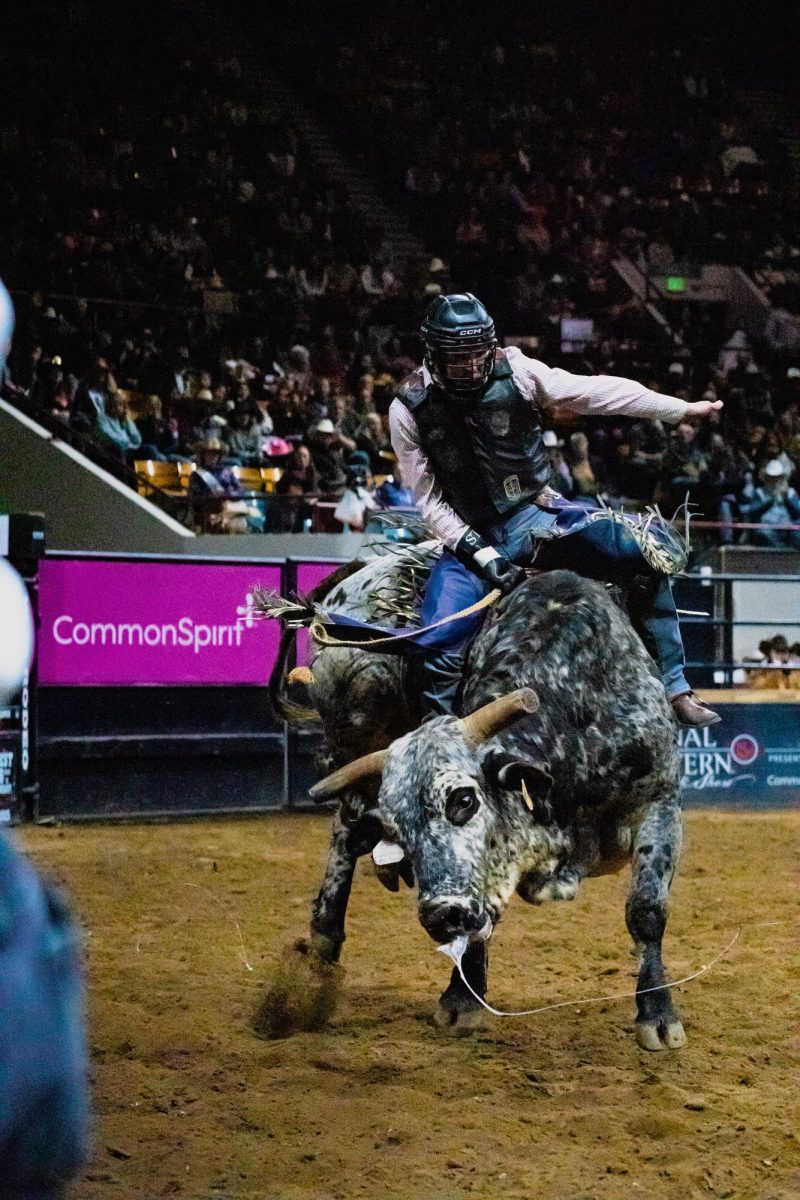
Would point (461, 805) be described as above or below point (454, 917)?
above

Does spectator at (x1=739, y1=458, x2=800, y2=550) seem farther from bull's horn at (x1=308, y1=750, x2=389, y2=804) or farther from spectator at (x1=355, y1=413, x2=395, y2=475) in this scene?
bull's horn at (x1=308, y1=750, x2=389, y2=804)

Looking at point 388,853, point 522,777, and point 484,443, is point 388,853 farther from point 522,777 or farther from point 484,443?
point 484,443

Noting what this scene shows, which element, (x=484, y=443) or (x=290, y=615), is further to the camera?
(x=290, y=615)

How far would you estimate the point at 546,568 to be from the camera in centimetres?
480

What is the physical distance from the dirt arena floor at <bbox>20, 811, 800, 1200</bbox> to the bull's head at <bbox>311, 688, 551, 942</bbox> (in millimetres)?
591

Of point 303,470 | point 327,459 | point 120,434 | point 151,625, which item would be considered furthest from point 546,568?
point 120,434

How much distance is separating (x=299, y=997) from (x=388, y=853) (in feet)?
4.11

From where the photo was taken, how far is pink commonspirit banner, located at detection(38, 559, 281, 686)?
9031 mm

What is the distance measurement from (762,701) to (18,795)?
5.20 metres

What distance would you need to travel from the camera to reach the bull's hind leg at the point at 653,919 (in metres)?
4.33

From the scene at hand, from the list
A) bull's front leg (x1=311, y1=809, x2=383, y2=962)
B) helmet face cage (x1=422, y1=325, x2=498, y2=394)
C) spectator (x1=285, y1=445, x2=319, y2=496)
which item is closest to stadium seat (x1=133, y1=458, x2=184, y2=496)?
spectator (x1=285, y1=445, x2=319, y2=496)

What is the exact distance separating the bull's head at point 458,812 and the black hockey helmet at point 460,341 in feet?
3.94

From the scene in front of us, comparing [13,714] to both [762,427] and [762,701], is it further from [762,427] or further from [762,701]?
[762,427]

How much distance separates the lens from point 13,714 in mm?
8711
